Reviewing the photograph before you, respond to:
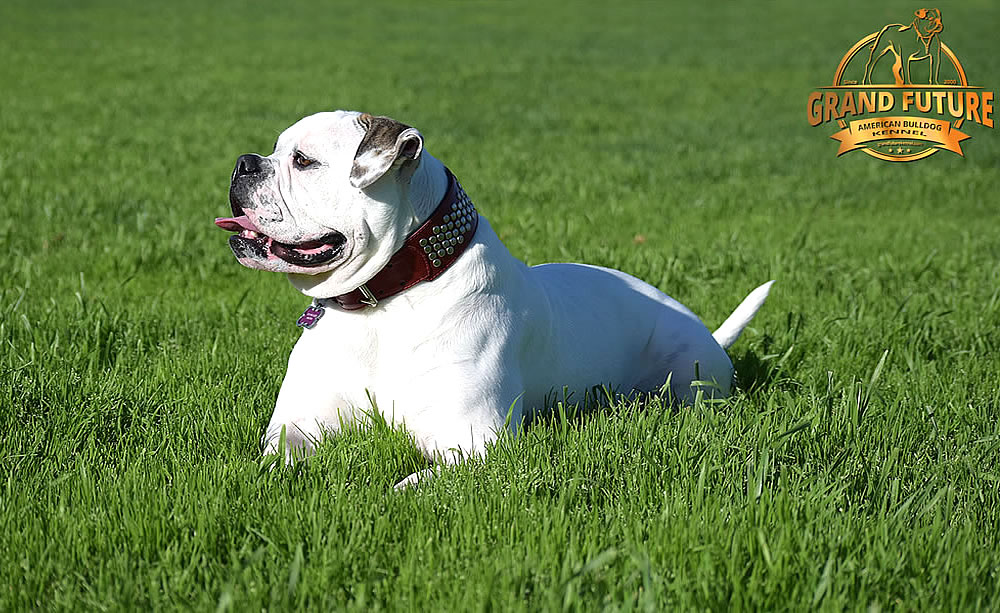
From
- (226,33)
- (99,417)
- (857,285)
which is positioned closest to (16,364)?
(99,417)

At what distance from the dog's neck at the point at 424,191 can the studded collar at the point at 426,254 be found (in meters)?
Answer: 0.02

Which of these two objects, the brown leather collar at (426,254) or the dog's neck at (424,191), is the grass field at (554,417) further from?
the dog's neck at (424,191)

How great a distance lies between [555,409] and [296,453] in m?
1.19

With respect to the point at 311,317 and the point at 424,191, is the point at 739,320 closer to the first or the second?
the point at 424,191

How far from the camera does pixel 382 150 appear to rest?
354cm

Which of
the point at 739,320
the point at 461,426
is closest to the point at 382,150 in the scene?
the point at 461,426

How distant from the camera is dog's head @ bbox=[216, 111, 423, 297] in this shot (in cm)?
364

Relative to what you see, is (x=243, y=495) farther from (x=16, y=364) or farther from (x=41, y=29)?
(x=41, y=29)

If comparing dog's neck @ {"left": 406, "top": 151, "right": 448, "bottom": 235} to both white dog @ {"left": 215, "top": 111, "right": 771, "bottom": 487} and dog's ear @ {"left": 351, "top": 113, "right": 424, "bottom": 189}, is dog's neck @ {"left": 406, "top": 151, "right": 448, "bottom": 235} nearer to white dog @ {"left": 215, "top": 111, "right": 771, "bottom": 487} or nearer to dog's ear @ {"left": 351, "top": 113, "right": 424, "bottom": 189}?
white dog @ {"left": 215, "top": 111, "right": 771, "bottom": 487}

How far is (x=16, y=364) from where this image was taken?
4496 mm

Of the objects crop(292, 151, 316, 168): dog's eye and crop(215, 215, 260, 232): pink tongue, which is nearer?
crop(292, 151, 316, 168): dog's eye

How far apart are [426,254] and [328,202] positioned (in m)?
0.40

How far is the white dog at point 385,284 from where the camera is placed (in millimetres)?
3645

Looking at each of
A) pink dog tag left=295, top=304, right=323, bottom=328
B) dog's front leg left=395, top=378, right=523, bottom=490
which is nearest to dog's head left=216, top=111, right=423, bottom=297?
pink dog tag left=295, top=304, right=323, bottom=328
